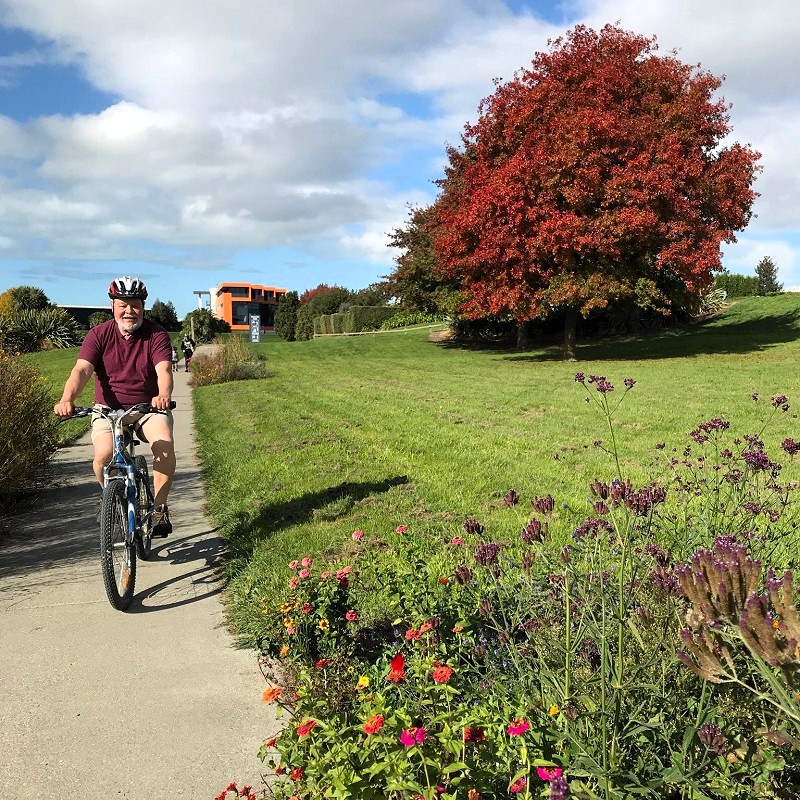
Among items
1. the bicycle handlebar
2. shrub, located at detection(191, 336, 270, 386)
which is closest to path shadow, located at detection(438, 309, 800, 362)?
shrub, located at detection(191, 336, 270, 386)

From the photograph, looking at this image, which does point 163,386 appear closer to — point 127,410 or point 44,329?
point 127,410

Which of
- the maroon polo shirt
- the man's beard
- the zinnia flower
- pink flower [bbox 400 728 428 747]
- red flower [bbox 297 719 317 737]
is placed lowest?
red flower [bbox 297 719 317 737]

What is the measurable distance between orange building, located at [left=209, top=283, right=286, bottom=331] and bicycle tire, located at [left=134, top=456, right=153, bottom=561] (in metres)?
92.4

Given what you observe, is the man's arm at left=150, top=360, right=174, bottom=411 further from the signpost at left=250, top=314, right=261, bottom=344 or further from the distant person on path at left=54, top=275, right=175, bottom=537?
the signpost at left=250, top=314, right=261, bottom=344

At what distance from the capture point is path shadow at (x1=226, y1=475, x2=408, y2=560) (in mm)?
5368

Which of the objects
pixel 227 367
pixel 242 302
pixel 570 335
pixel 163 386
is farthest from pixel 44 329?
pixel 242 302

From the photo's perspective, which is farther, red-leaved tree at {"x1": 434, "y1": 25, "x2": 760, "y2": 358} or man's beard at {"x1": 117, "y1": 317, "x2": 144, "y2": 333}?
red-leaved tree at {"x1": 434, "y1": 25, "x2": 760, "y2": 358}

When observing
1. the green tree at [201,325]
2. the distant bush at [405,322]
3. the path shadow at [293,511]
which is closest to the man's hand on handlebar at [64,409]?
the path shadow at [293,511]

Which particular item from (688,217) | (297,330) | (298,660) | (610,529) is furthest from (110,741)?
(297,330)

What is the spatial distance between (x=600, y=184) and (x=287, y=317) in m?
47.7

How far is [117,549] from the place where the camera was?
442 cm

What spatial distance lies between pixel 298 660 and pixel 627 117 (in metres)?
22.3

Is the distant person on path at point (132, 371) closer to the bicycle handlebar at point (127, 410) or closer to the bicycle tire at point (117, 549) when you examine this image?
the bicycle handlebar at point (127, 410)

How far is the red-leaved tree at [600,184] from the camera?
67.1 ft
